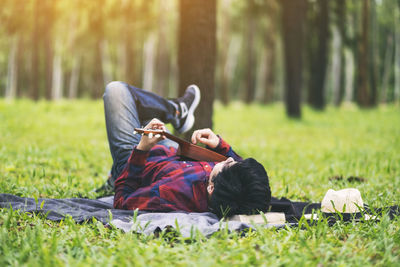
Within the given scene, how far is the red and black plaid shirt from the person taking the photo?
9.93 ft

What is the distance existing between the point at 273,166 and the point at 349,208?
267 centimetres

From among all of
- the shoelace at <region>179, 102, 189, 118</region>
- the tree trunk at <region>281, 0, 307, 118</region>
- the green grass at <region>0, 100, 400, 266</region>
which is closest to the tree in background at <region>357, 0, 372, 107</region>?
the tree trunk at <region>281, 0, 307, 118</region>

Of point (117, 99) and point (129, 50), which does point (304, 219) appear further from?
point (129, 50)

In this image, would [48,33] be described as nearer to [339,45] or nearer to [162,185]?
[162,185]

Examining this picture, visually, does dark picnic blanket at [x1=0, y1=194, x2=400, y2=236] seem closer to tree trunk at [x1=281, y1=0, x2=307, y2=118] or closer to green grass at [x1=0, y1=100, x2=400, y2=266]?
green grass at [x1=0, y1=100, x2=400, y2=266]

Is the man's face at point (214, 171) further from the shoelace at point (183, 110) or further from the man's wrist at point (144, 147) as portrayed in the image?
the shoelace at point (183, 110)

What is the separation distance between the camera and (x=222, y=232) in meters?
2.55

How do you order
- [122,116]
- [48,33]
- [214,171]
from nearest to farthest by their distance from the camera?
[214,171] → [122,116] → [48,33]

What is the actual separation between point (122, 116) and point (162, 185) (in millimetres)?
893

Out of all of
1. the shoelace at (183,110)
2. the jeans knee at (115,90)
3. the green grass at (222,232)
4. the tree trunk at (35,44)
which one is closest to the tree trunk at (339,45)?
the green grass at (222,232)

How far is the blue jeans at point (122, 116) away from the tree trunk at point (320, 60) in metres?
13.7

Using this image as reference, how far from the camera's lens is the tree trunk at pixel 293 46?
12.0 meters

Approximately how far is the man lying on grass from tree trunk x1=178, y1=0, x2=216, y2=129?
1727 mm

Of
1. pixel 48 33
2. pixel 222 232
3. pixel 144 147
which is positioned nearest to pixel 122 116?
pixel 144 147
